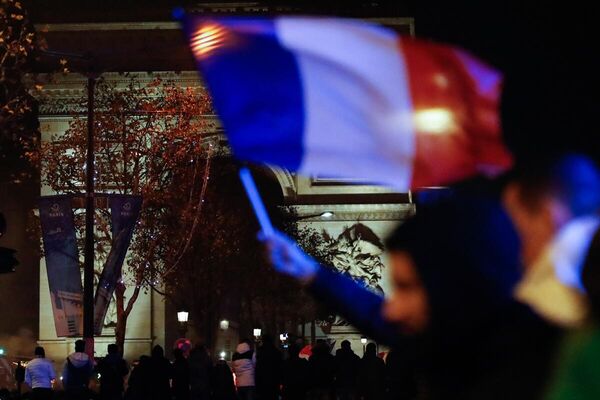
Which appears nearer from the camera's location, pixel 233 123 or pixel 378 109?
pixel 378 109

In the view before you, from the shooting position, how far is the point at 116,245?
80.6ft

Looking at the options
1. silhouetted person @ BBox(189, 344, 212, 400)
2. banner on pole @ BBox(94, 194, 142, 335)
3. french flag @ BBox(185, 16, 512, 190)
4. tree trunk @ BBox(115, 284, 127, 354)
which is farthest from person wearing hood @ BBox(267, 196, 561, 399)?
tree trunk @ BBox(115, 284, 127, 354)

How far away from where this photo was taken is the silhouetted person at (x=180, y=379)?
2016 centimetres

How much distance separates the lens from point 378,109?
429 cm

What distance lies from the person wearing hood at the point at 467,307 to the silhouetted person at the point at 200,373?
→ 17.6m

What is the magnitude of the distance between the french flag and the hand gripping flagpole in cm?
Result: 19

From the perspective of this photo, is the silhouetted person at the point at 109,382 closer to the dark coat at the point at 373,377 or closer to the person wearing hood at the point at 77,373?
the person wearing hood at the point at 77,373

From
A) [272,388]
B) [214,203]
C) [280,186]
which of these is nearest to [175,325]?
[280,186]

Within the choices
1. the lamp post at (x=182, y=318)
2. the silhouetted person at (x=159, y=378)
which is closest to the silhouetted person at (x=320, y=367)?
the silhouetted person at (x=159, y=378)

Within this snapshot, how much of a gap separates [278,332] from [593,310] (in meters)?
66.2

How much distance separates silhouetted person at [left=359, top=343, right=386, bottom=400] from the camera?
741 inches

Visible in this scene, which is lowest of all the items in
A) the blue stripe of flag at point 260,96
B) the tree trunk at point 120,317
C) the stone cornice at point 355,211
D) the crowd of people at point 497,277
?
the crowd of people at point 497,277

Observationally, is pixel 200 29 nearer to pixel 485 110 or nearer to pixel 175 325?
pixel 485 110

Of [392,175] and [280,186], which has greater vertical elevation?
[280,186]
